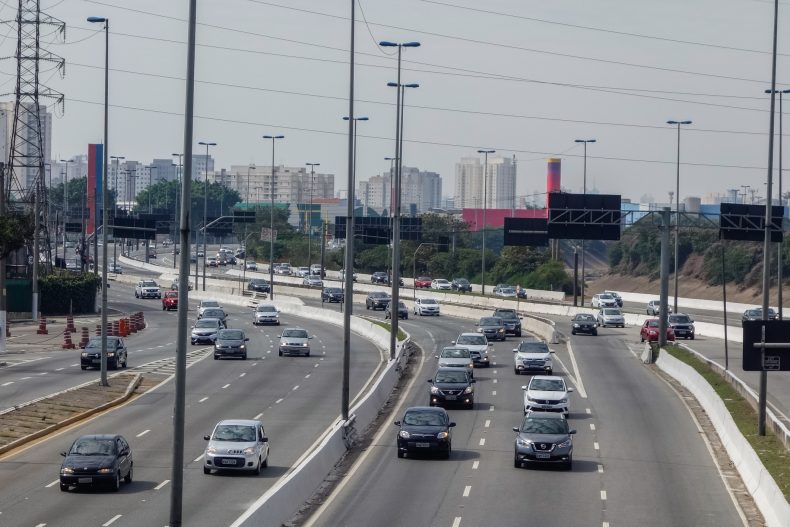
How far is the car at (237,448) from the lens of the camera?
31281mm

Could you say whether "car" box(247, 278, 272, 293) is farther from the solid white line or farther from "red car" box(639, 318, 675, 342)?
the solid white line

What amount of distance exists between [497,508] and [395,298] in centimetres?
3641

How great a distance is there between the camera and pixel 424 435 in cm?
3516

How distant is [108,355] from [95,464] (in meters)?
31.3

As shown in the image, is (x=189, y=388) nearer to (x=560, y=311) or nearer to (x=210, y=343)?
(x=210, y=343)

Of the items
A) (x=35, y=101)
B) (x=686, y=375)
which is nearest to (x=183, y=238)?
(x=686, y=375)

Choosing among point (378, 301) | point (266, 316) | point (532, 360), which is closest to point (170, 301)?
point (378, 301)

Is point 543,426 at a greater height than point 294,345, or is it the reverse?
point 543,426

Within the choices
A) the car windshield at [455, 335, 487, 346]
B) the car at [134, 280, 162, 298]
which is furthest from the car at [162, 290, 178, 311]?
the car windshield at [455, 335, 487, 346]

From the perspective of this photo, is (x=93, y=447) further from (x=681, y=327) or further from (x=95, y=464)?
(x=681, y=327)

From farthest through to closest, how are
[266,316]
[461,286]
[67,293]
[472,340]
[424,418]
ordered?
[461,286], [67,293], [266,316], [472,340], [424,418]

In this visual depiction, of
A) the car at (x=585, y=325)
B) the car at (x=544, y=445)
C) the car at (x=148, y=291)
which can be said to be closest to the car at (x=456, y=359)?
the car at (x=544, y=445)

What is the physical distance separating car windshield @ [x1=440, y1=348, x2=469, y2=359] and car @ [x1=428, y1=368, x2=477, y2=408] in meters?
9.78

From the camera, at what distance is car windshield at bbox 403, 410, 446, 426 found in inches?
1403
